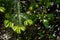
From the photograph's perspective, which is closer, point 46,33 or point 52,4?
point 46,33

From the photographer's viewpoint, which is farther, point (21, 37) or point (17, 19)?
point (21, 37)

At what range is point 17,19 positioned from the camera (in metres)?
2.46

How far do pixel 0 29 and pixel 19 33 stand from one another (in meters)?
0.34

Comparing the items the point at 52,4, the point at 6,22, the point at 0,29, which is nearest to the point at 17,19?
the point at 6,22

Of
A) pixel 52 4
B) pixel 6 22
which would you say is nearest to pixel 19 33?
pixel 6 22

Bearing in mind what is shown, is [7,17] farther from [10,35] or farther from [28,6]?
[28,6]

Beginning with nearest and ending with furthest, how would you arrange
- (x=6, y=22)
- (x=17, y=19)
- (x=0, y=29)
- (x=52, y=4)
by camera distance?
(x=17, y=19)
(x=6, y=22)
(x=0, y=29)
(x=52, y=4)

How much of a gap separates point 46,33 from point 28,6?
591 mm

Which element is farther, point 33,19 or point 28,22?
point 33,19

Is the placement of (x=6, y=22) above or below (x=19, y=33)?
above

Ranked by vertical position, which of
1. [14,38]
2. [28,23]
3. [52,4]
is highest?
[52,4]

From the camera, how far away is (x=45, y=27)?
109 inches

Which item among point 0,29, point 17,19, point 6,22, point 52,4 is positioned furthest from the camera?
point 52,4

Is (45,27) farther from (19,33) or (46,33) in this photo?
(19,33)
